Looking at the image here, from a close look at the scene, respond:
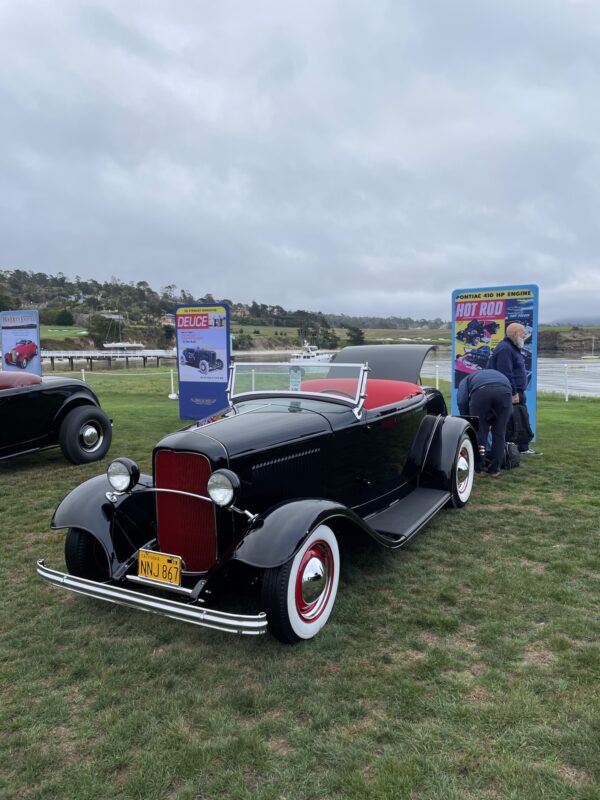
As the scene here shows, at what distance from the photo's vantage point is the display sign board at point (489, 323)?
8388mm

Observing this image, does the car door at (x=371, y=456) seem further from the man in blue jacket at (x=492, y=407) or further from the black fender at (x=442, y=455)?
the man in blue jacket at (x=492, y=407)

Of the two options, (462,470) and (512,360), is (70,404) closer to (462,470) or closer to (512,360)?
(462,470)

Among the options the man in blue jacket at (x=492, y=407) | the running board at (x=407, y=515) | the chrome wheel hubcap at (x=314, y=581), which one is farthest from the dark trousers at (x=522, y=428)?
the chrome wheel hubcap at (x=314, y=581)

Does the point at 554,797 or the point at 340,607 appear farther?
the point at 340,607

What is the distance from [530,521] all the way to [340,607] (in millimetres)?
2561

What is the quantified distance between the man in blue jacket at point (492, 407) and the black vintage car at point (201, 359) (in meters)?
6.08

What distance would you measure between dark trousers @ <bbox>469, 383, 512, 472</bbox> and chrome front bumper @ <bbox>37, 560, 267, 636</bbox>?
454 cm

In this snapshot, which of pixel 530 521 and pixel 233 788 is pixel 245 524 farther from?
pixel 530 521

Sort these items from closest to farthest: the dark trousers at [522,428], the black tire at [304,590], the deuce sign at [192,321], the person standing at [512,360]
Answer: the black tire at [304,590] → the person standing at [512,360] → the dark trousers at [522,428] → the deuce sign at [192,321]

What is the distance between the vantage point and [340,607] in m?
3.50

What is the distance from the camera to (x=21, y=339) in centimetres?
1469

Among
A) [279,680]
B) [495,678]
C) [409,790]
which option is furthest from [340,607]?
[409,790]

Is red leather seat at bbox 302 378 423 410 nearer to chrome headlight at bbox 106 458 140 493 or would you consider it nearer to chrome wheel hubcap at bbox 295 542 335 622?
chrome wheel hubcap at bbox 295 542 335 622

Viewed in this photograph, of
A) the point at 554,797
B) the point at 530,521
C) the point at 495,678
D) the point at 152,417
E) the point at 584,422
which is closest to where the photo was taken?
the point at 554,797
